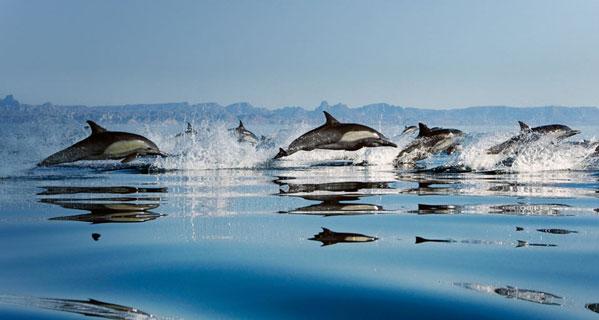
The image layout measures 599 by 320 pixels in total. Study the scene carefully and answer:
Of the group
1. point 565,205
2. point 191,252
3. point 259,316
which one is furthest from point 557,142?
point 259,316

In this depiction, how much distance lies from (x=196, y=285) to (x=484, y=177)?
1115 cm

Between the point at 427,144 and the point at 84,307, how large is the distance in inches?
716

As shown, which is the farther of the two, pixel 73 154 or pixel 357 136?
pixel 357 136

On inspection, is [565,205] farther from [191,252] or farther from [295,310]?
[295,310]

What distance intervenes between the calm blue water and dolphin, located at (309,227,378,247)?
1.0 inches

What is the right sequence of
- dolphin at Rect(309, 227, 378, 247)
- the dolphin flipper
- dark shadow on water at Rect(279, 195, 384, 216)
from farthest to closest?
1. the dolphin flipper
2. dark shadow on water at Rect(279, 195, 384, 216)
3. dolphin at Rect(309, 227, 378, 247)

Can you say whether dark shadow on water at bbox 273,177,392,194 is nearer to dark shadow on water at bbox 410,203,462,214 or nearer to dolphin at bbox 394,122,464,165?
dark shadow on water at bbox 410,203,462,214

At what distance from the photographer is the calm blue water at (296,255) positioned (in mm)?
3822

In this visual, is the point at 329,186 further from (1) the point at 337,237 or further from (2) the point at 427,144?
(2) the point at 427,144

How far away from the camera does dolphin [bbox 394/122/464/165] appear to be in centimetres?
2083

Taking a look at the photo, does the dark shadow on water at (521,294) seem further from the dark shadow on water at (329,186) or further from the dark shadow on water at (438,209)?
the dark shadow on water at (329,186)

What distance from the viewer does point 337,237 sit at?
6.07 metres

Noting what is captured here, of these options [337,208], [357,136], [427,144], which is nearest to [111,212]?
[337,208]

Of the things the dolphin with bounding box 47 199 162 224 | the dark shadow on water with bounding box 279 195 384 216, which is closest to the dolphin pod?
the dolphin with bounding box 47 199 162 224
